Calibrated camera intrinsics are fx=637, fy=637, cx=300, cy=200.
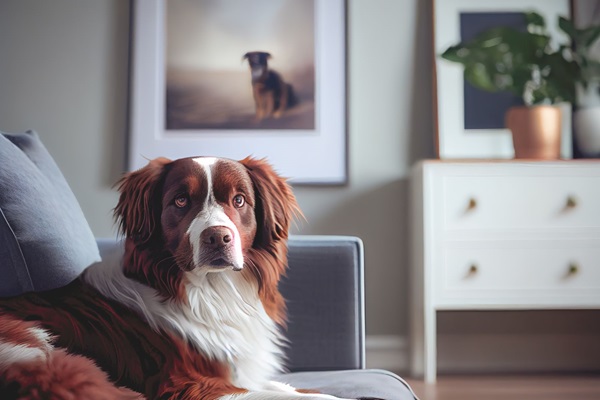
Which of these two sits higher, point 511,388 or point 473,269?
point 473,269

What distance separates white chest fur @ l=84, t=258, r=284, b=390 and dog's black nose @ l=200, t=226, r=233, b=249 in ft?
0.23

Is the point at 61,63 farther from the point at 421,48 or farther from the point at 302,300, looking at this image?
the point at 302,300

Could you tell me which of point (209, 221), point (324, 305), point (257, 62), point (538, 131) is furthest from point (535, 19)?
point (209, 221)

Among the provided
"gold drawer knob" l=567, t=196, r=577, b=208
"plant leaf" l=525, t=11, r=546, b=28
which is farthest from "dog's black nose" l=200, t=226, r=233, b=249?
"plant leaf" l=525, t=11, r=546, b=28

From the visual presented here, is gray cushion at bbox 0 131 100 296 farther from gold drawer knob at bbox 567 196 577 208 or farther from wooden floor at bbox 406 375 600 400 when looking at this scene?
gold drawer knob at bbox 567 196 577 208

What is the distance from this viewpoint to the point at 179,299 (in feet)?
2.98

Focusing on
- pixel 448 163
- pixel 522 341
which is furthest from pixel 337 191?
pixel 522 341

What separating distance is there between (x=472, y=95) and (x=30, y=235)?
6.69 feet

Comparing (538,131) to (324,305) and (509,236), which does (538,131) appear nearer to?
(509,236)

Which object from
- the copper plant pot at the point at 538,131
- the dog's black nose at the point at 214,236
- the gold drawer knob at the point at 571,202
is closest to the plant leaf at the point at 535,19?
the copper plant pot at the point at 538,131

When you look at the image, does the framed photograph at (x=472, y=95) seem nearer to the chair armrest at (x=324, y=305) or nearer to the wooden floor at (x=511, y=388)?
the wooden floor at (x=511, y=388)

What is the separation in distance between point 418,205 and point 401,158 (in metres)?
0.34

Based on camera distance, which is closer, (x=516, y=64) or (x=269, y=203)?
(x=269, y=203)

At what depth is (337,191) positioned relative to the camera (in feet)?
8.63
